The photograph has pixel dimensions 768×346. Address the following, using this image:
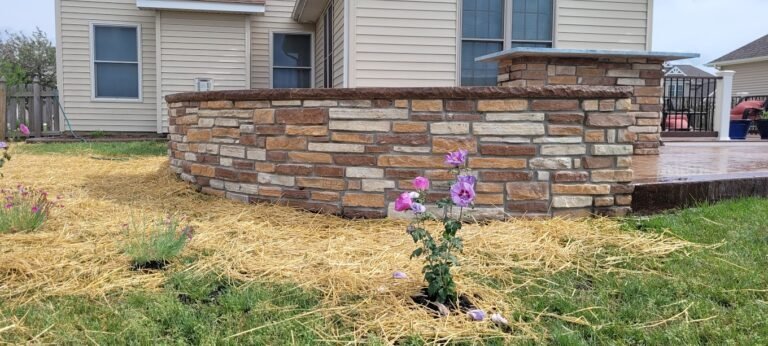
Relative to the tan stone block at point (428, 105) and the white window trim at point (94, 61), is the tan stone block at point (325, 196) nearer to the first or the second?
the tan stone block at point (428, 105)

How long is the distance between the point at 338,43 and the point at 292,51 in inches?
158

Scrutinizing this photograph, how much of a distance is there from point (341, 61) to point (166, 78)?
187 inches

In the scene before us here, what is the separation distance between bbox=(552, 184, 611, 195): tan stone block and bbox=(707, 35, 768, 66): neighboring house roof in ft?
72.7

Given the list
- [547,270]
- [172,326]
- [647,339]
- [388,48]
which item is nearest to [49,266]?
[172,326]

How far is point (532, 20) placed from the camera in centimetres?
815

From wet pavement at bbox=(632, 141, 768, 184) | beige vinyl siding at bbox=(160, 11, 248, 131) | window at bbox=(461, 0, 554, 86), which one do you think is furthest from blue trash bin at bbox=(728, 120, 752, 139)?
beige vinyl siding at bbox=(160, 11, 248, 131)

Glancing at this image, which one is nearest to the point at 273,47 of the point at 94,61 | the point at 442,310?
the point at 94,61

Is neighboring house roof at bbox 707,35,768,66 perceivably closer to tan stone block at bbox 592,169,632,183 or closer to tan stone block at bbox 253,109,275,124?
tan stone block at bbox 592,169,632,183

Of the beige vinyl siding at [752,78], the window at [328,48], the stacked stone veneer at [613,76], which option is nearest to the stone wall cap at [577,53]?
the stacked stone veneer at [613,76]

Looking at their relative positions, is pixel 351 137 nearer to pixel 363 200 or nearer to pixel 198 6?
pixel 363 200

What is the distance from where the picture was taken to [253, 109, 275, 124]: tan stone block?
162 inches

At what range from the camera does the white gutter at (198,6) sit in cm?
1071

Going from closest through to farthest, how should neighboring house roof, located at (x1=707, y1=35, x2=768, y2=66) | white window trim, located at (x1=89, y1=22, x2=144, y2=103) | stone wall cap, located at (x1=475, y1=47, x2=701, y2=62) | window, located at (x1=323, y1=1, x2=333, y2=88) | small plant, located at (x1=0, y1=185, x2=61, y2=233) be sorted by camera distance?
1. small plant, located at (x1=0, y1=185, x2=61, y2=233)
2. stone wall cap, located at (x1=475, y1=47, x2=701, y2=62)
3. window, located at (x1=323, y1=1, x2=333, y2=88)
4. white window trim, located at (x1=89, y1=22, x2=144, y2=103)
5. neighboring house roof, located at (x1=707, y1=35, x2=768, y2=66)

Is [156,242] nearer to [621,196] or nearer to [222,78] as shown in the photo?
[621,196]
